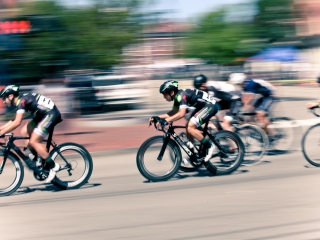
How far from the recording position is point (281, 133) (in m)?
12.0

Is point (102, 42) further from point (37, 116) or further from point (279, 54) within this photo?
point (279, 54)

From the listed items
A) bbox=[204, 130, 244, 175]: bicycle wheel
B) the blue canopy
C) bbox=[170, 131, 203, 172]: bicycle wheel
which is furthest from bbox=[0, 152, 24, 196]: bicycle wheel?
Answer: the blue canopy

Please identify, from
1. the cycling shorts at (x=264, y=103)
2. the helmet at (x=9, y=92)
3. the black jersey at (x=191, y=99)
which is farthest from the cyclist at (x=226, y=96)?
the helmet at (x=9, y=92)

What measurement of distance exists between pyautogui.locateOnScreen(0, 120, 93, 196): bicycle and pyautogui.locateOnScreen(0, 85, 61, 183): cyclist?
0.11 metres

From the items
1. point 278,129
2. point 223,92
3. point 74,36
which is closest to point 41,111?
point 223,92

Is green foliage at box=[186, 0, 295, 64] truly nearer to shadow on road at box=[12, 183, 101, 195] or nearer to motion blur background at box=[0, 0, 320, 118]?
motion blur background at box=[0, 0, 320, 118]

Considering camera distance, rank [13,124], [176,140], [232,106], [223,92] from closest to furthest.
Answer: [13,124]
[176,140]
[223,92]
[232,106]

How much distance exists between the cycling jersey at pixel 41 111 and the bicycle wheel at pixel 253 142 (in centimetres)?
372

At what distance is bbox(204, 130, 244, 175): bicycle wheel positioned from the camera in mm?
9992

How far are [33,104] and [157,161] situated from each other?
2191 mm

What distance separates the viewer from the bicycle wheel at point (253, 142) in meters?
11.0

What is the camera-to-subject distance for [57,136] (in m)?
15.7

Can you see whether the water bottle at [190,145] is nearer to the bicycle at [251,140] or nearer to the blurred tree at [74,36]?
the bicycle at [251,140]

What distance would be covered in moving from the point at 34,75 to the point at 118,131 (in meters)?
5.92
